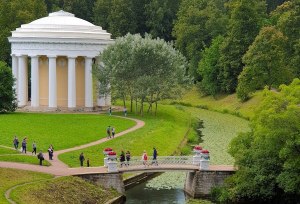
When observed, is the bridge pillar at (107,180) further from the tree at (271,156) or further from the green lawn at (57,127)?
the green lawn at (57,127)

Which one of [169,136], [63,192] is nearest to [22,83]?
[169,136]

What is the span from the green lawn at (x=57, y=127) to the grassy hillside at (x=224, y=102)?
68.1ft

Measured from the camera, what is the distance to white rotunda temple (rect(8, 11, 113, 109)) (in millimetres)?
96875

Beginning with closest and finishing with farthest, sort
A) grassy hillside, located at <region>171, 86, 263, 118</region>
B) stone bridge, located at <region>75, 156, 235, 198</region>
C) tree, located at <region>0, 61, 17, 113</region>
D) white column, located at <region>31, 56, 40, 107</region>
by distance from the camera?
stone bridge, located at <region>75, 156, 235, 198</region> < tree, located at <region>0, 61, 17, 113</region> < white column, located at <region>31, 56, 40, 107</region> < grassy hillside, located at <region>171, 86, 263, 118</region>

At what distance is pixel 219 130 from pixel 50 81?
23439mm

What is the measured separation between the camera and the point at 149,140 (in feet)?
238

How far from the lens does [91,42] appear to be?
320 ft

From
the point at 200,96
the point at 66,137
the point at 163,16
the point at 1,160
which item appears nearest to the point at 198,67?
the point at 200,96

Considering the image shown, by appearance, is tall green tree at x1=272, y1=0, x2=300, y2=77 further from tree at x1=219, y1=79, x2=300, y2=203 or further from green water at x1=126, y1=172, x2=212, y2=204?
tree at x1=219, y1=79, x2=300, y2=203

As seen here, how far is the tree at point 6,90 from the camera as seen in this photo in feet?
299

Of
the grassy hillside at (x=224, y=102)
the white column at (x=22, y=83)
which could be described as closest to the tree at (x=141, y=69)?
the grassy hillside at (x=224, y=102)

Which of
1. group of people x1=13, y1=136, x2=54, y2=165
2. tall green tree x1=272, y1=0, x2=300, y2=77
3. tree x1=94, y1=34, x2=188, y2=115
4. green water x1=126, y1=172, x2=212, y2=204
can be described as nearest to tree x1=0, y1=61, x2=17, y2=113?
tree x1=94, y1=34, x2=188, y2=115

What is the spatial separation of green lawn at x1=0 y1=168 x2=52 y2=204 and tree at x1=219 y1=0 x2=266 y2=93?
64.8m

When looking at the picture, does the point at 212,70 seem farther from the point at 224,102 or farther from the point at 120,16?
the point at 120,16
